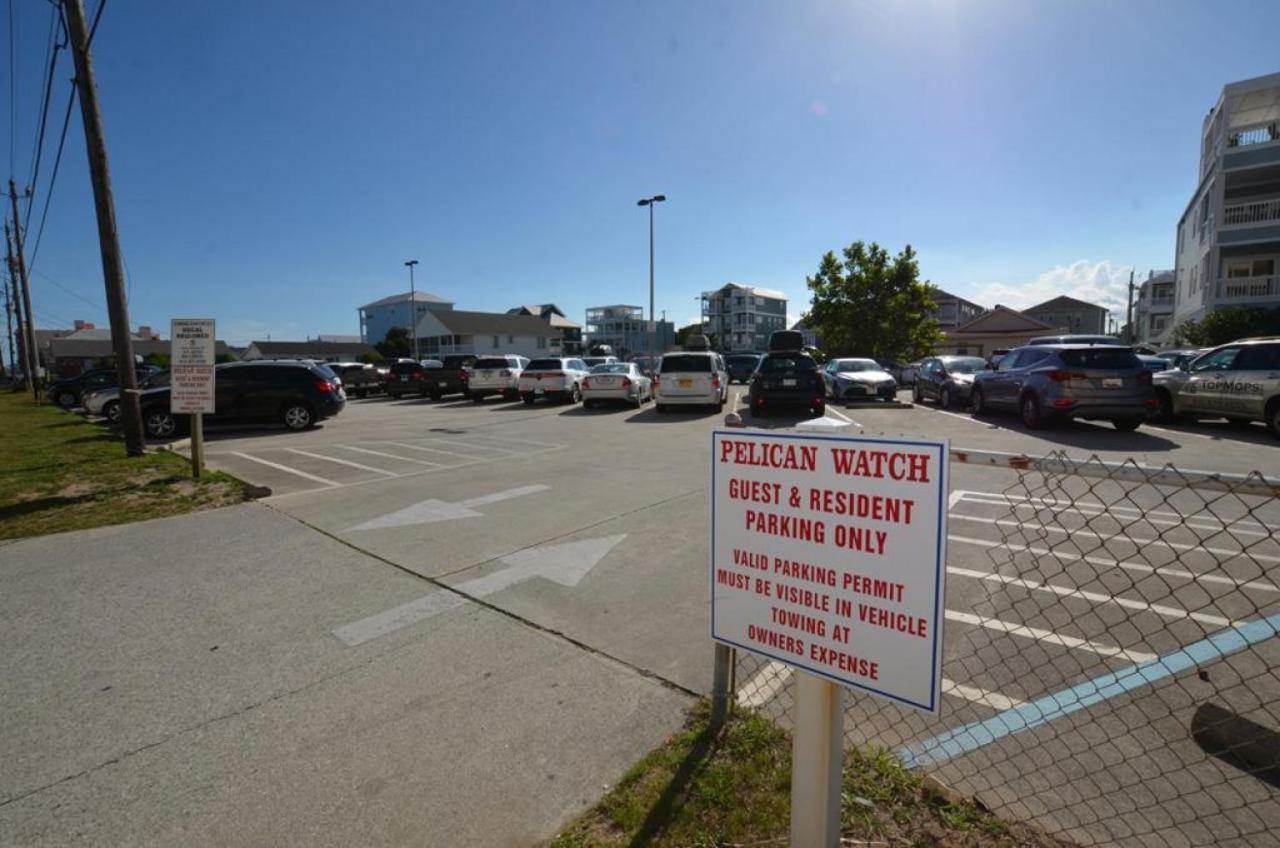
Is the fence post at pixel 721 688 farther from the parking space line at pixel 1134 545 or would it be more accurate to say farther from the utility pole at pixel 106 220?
A: the utility pole at pixel 106 220

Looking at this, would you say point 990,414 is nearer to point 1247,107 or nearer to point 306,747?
point 306,747

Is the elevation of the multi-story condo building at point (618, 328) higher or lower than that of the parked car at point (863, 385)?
higher

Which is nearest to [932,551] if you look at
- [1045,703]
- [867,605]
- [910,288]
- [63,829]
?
Answer: [867,605]

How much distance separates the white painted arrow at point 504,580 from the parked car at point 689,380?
39.0 ft

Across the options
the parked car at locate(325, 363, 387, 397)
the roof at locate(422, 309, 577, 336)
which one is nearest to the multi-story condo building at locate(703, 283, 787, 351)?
the roof at locate(422, 309, 577, 336)

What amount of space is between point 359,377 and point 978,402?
2585 centimetres

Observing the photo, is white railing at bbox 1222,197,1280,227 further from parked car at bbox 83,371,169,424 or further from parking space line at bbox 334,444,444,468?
parked car at bbox 83,371,169,424

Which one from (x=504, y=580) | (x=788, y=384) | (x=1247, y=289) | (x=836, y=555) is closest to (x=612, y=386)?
(x=788, y=384)

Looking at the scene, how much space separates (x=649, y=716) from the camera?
2.96 metres

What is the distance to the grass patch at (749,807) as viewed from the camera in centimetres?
220

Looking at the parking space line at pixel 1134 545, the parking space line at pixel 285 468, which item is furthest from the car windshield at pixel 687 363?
the parking space line at pixel 1134 545

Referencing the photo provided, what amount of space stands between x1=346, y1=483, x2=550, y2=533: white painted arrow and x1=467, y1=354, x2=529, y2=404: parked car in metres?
15.6

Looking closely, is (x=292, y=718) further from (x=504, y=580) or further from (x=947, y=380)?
(x=947, y=380)

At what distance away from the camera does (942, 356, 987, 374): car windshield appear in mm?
18578
